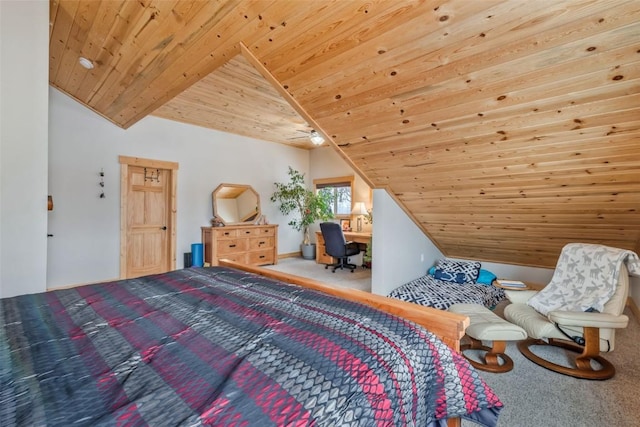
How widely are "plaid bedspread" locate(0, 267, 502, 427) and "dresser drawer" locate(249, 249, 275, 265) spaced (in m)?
4.27

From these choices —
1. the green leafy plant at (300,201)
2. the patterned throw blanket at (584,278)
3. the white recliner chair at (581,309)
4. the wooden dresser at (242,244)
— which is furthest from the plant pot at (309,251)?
the patterned throw blanket at (584,278)

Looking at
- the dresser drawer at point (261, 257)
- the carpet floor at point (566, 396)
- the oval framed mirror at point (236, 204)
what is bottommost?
the carpet floor at point (566, 396)

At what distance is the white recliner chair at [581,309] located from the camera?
2145mm

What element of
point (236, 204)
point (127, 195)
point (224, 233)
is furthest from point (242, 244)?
point (127, 195)

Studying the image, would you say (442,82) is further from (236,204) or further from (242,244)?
(236,204)

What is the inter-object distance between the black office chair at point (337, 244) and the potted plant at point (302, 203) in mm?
1298

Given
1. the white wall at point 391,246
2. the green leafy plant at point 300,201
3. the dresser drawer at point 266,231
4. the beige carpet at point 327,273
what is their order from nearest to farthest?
the white wall at point 391,246 → the beige carpet at point 327,273 → the dresser drawer at point 266,231 → the green leafy plant at point 300,201

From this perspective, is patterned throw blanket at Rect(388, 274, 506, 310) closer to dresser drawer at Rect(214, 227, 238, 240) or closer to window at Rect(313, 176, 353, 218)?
window at Rect(313, 176, 353, 218)

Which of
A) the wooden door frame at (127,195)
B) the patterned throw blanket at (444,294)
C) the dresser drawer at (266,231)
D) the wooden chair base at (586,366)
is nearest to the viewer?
the wooden chair base at (586,366)

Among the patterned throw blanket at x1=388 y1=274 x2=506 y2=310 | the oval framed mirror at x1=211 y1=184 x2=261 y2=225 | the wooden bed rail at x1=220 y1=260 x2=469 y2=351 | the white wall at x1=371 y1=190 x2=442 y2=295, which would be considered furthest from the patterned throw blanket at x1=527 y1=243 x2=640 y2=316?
the oval framed mirror at x1=211 y1=184 x2=261 y2=225

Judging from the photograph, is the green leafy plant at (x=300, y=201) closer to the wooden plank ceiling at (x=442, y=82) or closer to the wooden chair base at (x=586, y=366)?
the wooden plank ceiling at (x=442, y=82)

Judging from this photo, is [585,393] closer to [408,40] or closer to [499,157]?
[499,157]

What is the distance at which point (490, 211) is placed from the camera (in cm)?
332

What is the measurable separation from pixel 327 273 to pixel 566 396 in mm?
3710
